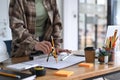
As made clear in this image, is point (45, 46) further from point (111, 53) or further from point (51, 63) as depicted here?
point (111, 53)

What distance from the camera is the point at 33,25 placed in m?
1.69

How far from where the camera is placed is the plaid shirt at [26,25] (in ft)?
4.91

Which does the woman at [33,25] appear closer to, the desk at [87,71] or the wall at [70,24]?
the desk at [87,71]

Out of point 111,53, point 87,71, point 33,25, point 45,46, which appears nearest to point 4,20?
point 33,25

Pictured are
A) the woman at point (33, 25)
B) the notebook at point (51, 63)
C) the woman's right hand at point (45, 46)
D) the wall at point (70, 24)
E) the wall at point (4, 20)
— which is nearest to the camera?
the notebook at point (51, 63)

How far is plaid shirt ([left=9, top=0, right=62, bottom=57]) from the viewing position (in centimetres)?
150

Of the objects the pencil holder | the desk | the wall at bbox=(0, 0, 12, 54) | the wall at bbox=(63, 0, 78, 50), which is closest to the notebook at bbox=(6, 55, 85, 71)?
the desk

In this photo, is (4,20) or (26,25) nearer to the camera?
(26,25)

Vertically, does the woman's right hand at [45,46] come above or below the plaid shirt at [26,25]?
below

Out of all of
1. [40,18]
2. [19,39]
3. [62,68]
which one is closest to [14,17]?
[19,39]

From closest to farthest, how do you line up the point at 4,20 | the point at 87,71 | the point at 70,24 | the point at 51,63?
1. the point at 87,71
2. the point at 51,63
3. the point at 4,20
4. the point at 70,24

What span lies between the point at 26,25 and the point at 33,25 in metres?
0.05

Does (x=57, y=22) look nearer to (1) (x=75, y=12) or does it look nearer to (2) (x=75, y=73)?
(2) (x=75, y=73)

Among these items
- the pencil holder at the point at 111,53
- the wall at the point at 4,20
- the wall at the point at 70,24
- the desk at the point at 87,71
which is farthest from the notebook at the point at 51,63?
the wall at the point at 70,24
